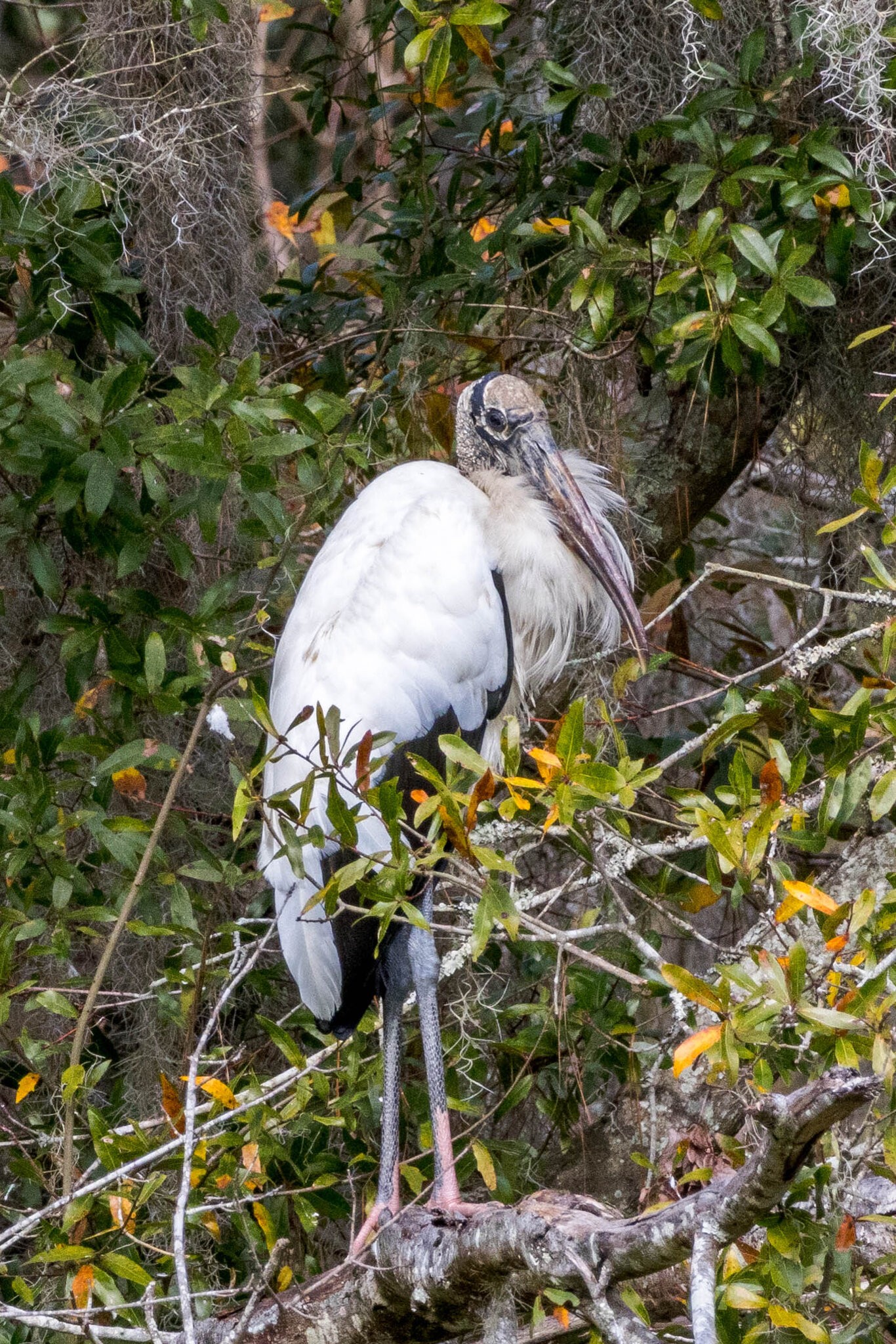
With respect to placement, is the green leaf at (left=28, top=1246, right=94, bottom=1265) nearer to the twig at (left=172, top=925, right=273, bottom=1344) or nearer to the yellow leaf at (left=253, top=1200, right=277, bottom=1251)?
the twig at (left=172, top=925, right=273, bottom=1344)

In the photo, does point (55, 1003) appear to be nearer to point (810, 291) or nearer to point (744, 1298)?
point (744, 1298)

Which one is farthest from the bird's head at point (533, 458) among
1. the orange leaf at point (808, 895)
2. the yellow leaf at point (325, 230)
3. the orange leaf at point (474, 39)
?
the yellow leaf at point (325, 230)

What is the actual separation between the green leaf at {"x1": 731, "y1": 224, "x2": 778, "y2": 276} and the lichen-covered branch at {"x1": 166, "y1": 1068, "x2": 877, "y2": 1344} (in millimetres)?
1424

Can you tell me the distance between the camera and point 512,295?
3.04 m

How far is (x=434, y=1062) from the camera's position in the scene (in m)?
2.53

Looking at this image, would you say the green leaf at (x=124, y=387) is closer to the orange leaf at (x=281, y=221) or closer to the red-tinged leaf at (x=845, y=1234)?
the red-tinged leaf at (x=845, y=1234)

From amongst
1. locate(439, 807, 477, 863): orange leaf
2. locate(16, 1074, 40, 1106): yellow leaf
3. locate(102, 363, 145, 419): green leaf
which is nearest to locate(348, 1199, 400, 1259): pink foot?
locate(16, 1074, 40, 1106): yellow leaf

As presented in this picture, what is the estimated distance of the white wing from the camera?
8.23ft

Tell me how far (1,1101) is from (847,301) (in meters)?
2.06

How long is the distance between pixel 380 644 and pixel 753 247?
34.3 inches

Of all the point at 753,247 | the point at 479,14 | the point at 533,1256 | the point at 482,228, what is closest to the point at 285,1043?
the point at 533,1256

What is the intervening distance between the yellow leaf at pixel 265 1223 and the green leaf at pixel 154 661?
84 centimetres

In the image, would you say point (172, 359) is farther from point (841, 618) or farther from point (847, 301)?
point (841, 618)

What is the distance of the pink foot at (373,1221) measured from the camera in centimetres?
240
